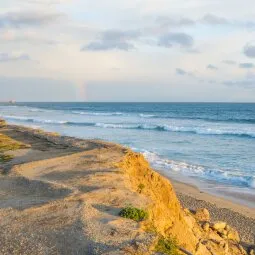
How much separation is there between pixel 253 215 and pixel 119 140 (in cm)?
2235

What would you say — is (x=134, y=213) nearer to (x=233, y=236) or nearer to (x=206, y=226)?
(x=206, y=226)

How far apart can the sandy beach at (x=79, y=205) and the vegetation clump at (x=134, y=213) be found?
0.19 metres

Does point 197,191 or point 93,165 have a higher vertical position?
point 93,165

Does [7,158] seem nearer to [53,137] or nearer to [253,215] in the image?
[53,137]

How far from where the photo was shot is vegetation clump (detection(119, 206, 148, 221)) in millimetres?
8484

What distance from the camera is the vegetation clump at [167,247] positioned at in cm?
714

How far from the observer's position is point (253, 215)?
1559cm

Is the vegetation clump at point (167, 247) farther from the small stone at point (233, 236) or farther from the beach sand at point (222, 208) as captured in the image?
the beach sand at point (222, 208)

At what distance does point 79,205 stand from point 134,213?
4.37 feet

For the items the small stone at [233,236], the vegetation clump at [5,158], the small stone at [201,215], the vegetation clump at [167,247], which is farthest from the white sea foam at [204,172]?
the vegetation clump at [167,247]

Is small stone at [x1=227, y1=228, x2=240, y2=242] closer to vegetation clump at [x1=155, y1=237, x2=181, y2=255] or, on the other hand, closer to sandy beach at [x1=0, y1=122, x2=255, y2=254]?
sandy beach at [x1=0, y1=122, x2=255, y2=254]

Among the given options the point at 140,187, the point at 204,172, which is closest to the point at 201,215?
the point at 140,187

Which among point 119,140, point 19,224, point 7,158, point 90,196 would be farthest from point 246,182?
point 119,140

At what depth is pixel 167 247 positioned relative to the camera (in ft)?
23.8
